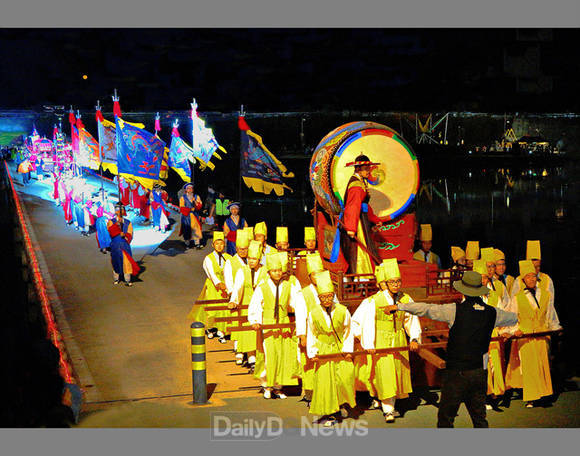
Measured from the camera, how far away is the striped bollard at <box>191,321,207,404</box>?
6.45m

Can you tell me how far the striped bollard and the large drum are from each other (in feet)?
8.05

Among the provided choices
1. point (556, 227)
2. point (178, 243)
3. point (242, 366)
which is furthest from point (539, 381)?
point (556, 227)

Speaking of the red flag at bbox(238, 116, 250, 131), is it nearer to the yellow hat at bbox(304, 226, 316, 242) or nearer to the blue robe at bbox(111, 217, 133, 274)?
the yellow hat at bbox(304, 226, 316, 242)

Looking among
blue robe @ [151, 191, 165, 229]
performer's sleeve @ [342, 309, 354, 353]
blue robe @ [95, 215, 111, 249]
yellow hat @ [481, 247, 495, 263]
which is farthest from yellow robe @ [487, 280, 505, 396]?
blue robe @ [151, 191, 165, 229]

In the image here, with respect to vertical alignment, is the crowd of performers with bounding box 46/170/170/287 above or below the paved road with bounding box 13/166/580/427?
above

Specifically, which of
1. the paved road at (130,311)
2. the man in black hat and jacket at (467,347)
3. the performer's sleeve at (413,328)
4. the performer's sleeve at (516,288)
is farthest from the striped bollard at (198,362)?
the performer's sleeve at (516,288)

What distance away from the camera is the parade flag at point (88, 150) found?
54.8ft

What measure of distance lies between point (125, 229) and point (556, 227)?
14.6 meters

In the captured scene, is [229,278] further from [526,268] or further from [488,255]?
[526,268]

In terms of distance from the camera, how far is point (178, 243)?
15102 mm

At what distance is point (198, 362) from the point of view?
6.45m

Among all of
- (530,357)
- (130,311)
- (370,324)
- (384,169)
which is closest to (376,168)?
(384,169)

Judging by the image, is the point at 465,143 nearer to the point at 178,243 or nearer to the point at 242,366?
the point at 178,243

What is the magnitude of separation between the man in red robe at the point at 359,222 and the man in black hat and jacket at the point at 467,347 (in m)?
2.28
